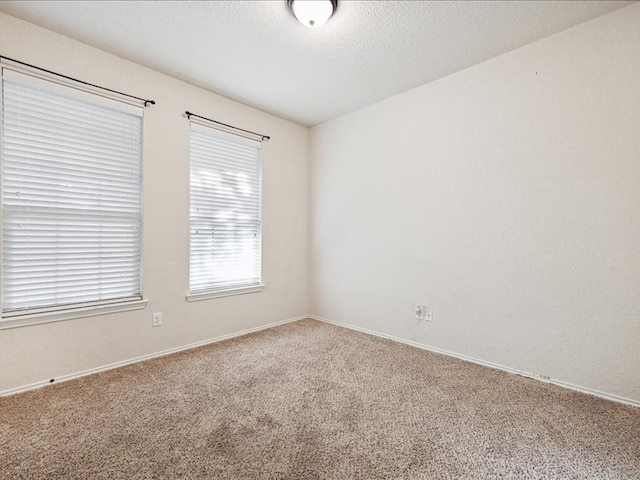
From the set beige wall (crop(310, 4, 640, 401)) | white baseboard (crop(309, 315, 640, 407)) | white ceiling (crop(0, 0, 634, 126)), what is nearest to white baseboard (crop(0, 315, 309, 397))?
white baseboard (crop(309, 315, 640, 407))

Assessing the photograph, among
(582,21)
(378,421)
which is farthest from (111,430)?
(582,21)

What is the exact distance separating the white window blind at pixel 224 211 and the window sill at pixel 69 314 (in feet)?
1.79

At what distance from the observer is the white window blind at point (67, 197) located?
2.13m

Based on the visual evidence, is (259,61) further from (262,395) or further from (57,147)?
(262,395)

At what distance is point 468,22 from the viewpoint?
2.11 m

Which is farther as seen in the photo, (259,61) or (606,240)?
(259,61)

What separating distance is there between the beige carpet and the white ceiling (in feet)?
8.49

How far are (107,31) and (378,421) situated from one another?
3249mm

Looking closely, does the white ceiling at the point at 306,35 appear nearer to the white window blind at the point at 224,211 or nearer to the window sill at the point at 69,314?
the white window blind at the point at 224,211

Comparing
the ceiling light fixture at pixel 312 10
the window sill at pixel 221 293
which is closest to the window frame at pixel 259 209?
the window sill at pixel 221 293

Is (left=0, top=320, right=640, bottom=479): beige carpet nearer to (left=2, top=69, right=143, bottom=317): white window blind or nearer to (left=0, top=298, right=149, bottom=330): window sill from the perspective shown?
(left=0, top=298, right=149, bottom=330): window sill

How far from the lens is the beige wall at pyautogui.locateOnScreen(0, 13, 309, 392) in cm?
219

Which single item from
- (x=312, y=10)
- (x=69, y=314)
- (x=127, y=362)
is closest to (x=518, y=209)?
(x=312, y=10)

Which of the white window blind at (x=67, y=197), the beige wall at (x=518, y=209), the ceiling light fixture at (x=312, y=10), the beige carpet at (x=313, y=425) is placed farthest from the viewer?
the white window blind at (x=67, y=197)
